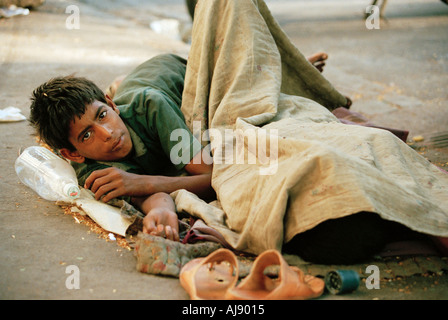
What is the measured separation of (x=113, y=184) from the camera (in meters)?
1.89

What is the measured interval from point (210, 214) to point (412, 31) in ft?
15.7

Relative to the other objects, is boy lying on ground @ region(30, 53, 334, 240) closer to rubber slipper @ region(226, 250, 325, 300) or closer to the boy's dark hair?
the boy's dark hair

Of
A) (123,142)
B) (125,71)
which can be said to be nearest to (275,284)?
(123,142)

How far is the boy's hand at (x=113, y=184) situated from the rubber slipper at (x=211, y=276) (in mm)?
505

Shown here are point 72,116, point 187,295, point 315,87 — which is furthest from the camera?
point 315,87

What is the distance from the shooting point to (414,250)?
1.60m

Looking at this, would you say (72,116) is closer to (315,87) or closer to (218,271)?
(218,271)

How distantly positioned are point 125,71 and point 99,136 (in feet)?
7.14

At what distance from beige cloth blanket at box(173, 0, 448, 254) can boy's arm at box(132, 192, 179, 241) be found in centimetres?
8

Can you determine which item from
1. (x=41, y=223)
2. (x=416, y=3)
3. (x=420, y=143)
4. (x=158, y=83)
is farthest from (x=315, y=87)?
(x=416, y=3)

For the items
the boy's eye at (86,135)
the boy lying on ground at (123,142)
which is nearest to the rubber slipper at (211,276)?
the boy lying on ground at (123,142)

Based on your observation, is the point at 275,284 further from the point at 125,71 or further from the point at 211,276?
the point at 125,71

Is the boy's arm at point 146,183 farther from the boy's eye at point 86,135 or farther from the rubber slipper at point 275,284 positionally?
the rubber slipper at point 275,284

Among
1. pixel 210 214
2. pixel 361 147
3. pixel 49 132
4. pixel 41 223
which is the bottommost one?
pixel 41 223
